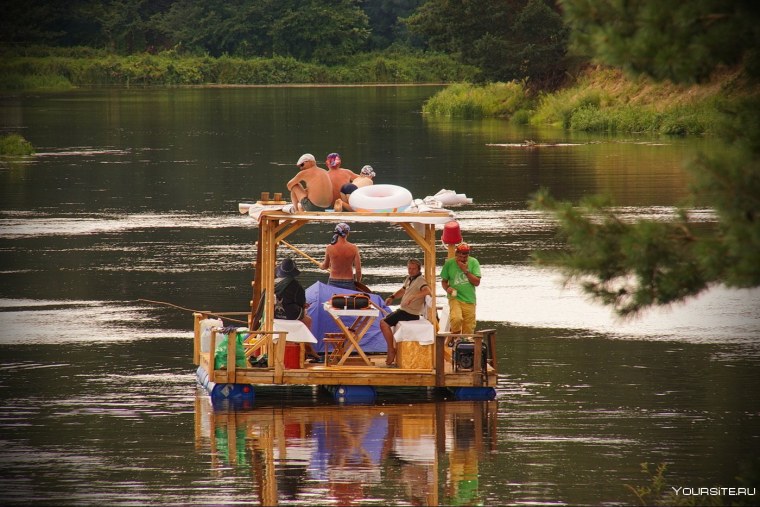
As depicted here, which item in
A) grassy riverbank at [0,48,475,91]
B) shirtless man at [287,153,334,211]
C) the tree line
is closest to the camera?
shirtless man at [287,153,334,211]

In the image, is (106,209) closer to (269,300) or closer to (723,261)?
(269,300)

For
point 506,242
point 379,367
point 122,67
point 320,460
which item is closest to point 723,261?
point 320,460

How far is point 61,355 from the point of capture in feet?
A: 60.7

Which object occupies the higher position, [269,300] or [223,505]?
[269,300]

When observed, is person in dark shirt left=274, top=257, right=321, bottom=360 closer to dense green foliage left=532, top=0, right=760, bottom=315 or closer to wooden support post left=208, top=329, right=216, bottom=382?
wooden support post left=208, top=329, right=216, bottom=382

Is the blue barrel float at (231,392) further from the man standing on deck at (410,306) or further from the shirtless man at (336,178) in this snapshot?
the shirtless man at (336,178)

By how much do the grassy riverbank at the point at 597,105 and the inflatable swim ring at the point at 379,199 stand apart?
1449 inches

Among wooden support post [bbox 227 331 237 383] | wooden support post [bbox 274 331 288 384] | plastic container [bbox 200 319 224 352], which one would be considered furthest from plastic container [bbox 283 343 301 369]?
plastic container [bbox 200 319 224 352]

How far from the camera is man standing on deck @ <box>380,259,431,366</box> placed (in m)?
15.7

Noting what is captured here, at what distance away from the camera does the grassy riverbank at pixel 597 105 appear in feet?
191

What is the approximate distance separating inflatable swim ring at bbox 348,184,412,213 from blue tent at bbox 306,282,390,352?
1237mm

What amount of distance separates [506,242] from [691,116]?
30179mm

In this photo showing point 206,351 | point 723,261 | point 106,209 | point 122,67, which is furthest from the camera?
point 122,67

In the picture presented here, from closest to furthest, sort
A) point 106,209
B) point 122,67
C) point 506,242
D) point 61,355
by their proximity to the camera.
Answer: point 61,355, point 506,242, point 106,209, point 122,67
